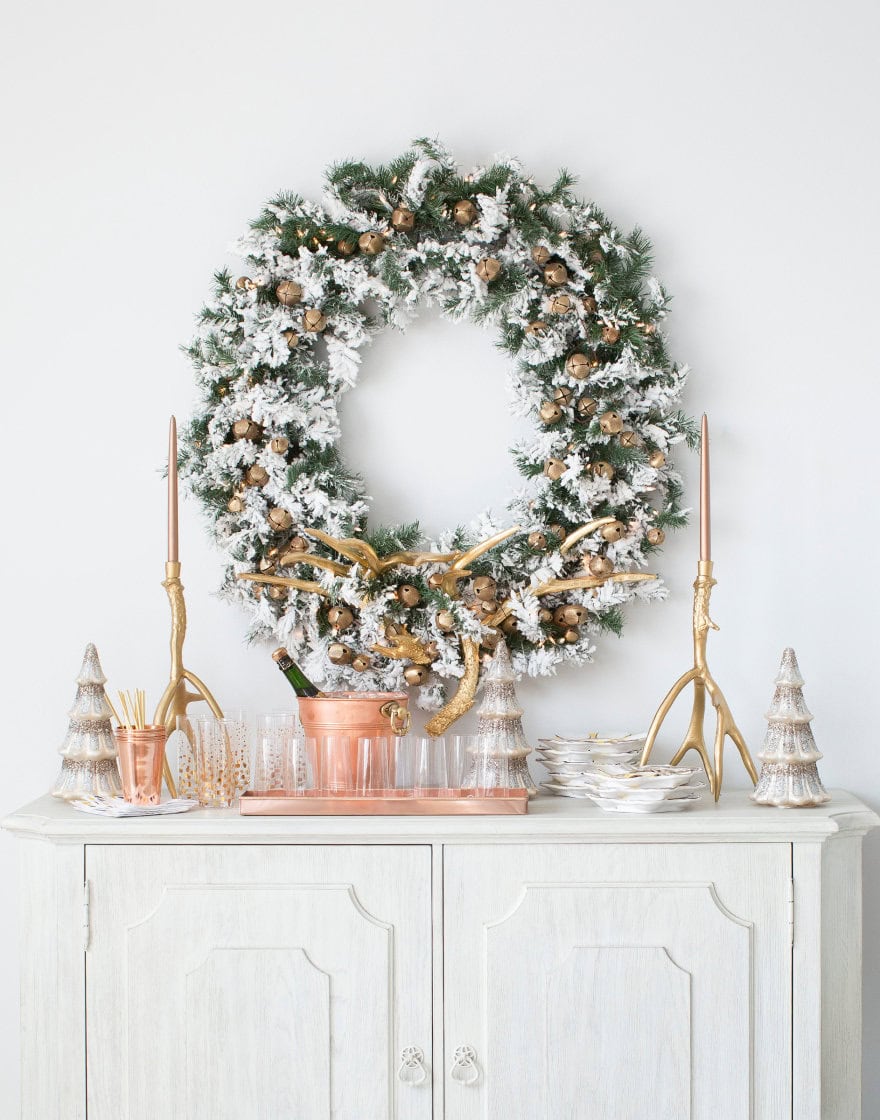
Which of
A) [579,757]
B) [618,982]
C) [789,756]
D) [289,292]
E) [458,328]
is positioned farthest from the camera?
[458,328]

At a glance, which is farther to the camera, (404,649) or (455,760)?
(404,649)

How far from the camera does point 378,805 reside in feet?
5.49

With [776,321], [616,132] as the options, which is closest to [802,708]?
[776,321]

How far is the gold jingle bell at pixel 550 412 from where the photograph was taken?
1961mm

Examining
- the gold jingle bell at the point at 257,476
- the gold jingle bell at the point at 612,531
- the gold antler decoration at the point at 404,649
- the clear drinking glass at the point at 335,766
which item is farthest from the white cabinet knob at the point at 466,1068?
the gold jingle bell at the point at 257,476

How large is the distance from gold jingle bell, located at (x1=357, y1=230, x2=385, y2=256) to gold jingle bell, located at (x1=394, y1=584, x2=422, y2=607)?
60 cm

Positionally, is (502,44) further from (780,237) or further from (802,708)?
(802,708)

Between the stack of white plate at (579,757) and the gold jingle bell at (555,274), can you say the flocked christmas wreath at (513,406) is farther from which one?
the stack of white plate at (579,757)

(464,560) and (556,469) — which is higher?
(556,469)

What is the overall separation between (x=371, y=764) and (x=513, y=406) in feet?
2.30

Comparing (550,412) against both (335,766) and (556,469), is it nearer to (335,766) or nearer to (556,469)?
(556,469)

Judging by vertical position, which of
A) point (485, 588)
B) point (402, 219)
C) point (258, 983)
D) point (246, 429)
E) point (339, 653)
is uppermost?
point (402, 219)

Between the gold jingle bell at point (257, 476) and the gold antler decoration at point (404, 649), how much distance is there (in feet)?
1.16

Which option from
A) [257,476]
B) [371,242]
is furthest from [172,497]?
[371,242]
